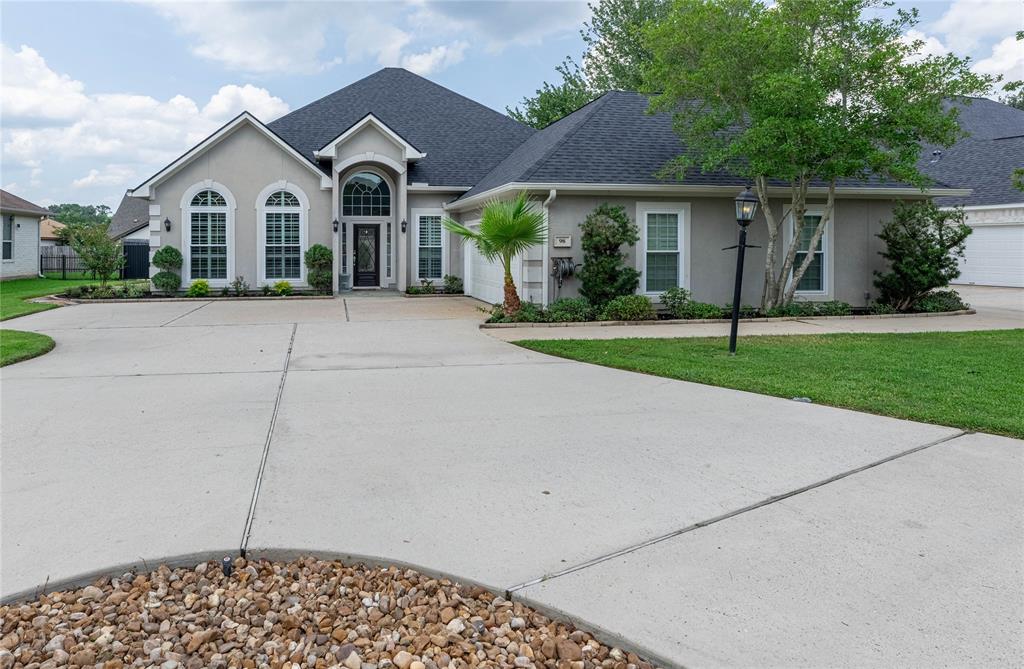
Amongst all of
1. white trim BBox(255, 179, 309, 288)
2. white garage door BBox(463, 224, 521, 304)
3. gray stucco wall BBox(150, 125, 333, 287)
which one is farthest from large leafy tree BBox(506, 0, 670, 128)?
white trim BBox(255, 179, 309, 288)

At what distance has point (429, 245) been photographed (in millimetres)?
22156

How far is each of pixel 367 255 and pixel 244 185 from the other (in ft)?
13.6

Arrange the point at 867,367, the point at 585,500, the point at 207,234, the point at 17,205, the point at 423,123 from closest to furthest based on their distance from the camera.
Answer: the point at 585,500, the point at 867,367, the point at 207,234, the point at 423,123, the point at 17,205

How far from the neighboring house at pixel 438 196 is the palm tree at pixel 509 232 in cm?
68

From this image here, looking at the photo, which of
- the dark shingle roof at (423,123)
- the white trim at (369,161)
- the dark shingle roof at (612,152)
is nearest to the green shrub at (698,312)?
the dark shingle roof at (612,152)

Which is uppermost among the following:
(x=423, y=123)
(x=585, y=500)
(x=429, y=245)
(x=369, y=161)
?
(x=423, y=123)

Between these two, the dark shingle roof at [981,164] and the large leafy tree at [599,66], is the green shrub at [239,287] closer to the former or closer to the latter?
the large leafy tree at [599,66]

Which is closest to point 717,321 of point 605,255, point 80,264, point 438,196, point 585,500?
point 605,255

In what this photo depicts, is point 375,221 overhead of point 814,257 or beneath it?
overhead

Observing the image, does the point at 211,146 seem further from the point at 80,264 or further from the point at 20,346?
the point at 80,264

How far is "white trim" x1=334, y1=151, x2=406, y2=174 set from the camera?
21.0m

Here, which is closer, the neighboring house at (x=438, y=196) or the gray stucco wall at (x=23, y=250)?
the neighboring house at (x=438, y=196)

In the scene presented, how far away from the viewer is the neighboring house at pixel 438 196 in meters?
15.3

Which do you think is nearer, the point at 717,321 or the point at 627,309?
the point at 627,309
